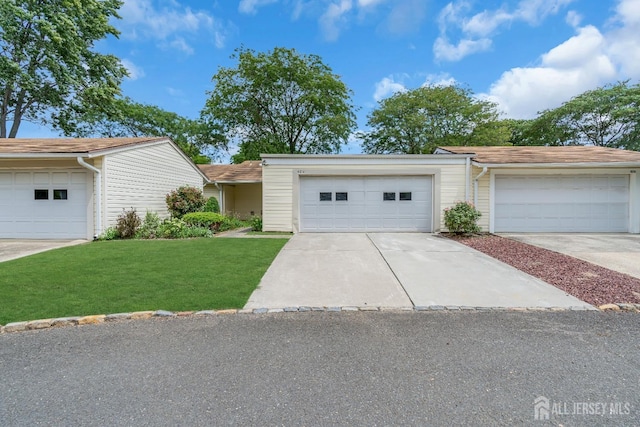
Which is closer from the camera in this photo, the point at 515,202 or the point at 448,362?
the point at 448,362

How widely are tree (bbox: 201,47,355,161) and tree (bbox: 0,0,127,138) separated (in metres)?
7.31

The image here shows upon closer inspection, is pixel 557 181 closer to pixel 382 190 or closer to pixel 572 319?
pixel 382 190

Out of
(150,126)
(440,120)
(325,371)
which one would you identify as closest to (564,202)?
(325,371)

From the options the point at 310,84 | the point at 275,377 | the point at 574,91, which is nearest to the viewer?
the point at 275,377

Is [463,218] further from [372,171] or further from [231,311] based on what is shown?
[231,311]

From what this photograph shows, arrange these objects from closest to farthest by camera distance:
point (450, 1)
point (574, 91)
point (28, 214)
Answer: point (28, 214)
point (450, 1)
point (574, 91)

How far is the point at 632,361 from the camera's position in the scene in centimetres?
266

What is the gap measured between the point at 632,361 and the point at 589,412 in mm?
1136

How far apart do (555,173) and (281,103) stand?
18402mm

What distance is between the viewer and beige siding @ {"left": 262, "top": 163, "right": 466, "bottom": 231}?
11.2m

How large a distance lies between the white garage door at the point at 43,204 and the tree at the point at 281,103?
14265mm

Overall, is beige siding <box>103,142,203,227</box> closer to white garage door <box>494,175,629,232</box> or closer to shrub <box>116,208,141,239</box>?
shrub <box>116,208,141,239</box>

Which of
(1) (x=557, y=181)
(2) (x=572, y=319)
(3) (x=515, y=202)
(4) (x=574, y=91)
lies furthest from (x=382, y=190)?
(4) (x=574, y=91)

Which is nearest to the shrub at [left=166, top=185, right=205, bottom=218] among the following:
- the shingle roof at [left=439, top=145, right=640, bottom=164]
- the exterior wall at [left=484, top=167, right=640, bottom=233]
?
the shingle roof at [left=439, top=145, right=640, bottom=164]
